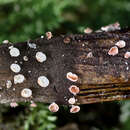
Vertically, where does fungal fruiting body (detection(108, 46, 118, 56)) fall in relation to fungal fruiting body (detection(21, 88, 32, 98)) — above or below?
above

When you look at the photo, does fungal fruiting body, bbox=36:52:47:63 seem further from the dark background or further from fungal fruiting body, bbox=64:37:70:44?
the dark background

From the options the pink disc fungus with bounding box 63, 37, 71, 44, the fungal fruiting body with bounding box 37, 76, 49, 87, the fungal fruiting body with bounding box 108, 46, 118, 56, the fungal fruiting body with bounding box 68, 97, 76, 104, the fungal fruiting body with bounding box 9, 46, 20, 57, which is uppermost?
the pink disc fungus with bounding box 63, 37, 71, 44

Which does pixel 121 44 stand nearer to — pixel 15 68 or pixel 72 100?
pixel 72 100

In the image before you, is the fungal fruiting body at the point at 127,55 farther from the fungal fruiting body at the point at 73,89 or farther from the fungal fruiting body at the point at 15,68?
the fungal fruiting body at the point at 15,68

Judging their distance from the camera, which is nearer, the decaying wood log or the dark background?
the decaying wood log

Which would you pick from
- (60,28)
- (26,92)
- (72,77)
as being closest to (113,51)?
(72,77)

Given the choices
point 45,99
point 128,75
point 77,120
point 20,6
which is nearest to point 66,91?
point 45,99

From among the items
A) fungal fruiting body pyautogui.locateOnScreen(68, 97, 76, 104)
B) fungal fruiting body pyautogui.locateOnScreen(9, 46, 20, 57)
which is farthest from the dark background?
fungal fruiting body pyautogui.locateOnScreen(9, 46, 20, 57)

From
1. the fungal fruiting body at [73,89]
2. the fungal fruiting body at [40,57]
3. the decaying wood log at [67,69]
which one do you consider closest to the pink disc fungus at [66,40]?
the decaying wood log at [67,69]
